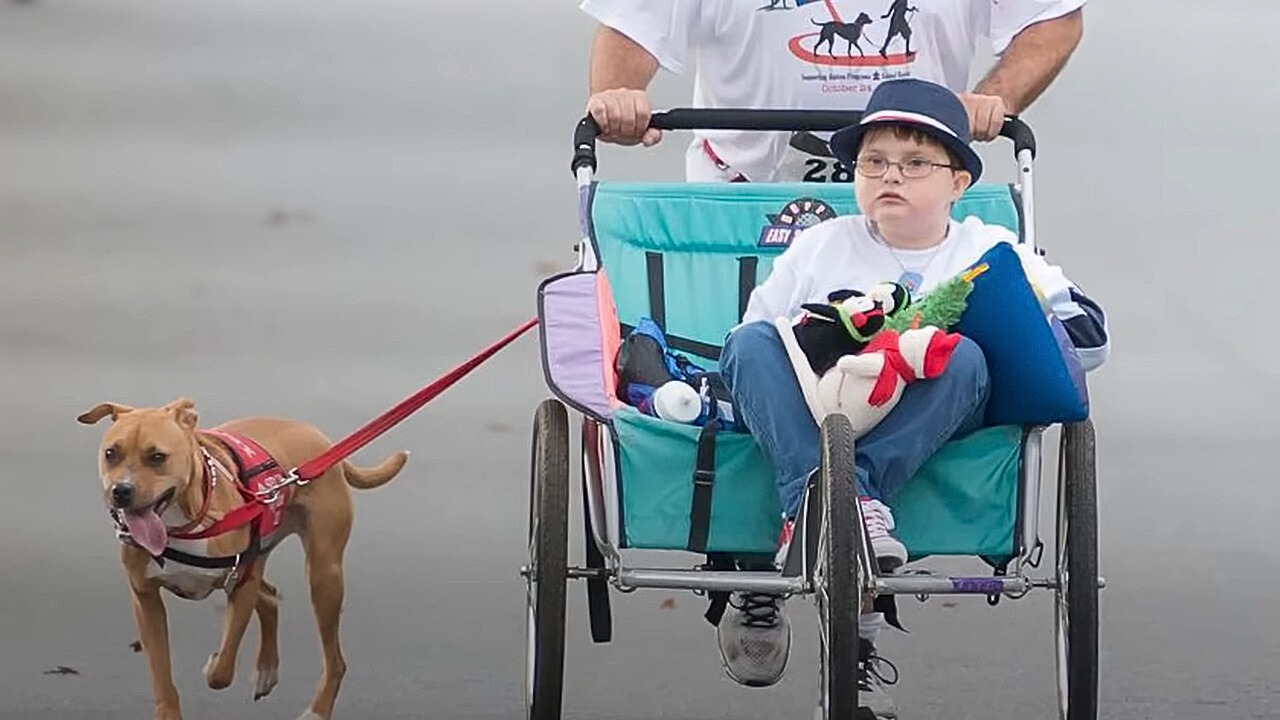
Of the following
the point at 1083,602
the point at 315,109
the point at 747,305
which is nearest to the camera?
the point at 1083,602

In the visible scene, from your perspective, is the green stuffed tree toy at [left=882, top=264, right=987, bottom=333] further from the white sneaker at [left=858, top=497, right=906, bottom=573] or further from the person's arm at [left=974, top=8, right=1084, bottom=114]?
the person's arm at [left=974, top=8, right=1084, bottom=114]

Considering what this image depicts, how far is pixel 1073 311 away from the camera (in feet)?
14.8

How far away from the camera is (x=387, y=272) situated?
550 centimetres

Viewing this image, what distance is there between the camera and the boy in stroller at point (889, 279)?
4.35m

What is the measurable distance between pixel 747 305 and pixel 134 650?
4.63ft

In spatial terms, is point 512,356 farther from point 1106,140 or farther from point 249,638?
point 1106,140

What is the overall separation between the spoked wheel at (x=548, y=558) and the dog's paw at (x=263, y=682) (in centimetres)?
99

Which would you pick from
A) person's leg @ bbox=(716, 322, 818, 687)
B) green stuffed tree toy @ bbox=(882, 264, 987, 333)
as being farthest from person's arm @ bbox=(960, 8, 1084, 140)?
person's leg @ bbox=(716, 322, 818, 687)

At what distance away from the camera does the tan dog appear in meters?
4.95

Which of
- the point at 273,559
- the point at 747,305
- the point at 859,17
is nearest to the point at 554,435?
the point at 747,305

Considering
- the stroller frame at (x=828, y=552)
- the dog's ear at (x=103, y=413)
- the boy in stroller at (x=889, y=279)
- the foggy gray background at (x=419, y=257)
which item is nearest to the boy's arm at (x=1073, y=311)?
the boy in stroller at (x=889, y=279)

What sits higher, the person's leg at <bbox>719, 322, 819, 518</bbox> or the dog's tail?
the person's leg at <bbox>719, 322, 819, 518</bbox>

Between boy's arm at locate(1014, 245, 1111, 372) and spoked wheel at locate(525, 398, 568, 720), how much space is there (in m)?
0.68

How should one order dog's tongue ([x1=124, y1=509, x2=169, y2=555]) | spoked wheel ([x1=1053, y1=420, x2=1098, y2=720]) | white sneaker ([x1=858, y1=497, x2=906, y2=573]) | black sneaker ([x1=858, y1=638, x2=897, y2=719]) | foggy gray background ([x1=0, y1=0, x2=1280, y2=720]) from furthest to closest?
1. foggy gray background ([x1=0, y1=0, x2=1280, y2=720])
2. dog's tongue ([x1=124, y1=509, x2=169, y2=555])
3. black sneaker ([x1=858, y1=638, x2=897, y2=719])
4. spoked wheel ([x1=1053, y1=420, x2=1098, y2=720])
5. white sneaker ([x1=858, y1=497, x2=906, y2=573])
